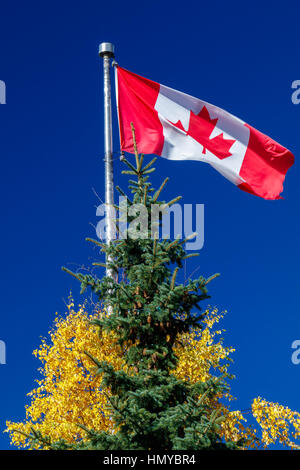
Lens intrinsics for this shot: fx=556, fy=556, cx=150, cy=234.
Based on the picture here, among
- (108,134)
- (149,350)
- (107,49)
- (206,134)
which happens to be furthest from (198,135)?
(149,350)

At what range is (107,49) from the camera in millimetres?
17703

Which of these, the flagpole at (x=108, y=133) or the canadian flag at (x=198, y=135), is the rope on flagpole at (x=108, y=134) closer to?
the flagpole at (x=108, y=133)

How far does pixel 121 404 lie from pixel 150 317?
2064 millimetres

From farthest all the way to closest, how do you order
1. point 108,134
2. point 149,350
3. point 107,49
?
point 107,49
point 108,134
point 149,350

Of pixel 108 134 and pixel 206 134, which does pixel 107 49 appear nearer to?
pixel 108 134

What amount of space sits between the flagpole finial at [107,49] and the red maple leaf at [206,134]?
10.8ft

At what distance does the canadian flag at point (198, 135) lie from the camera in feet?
53.4

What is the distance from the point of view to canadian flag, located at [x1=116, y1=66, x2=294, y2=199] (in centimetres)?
1628

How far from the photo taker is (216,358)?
21.4 m

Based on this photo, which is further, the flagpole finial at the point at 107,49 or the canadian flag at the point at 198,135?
the flagpole finial at the point at 107,49

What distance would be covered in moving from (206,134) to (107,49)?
4.26 metres

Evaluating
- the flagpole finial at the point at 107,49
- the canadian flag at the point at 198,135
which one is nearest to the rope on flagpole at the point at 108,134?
the flagpole finial at the point at 107,49
